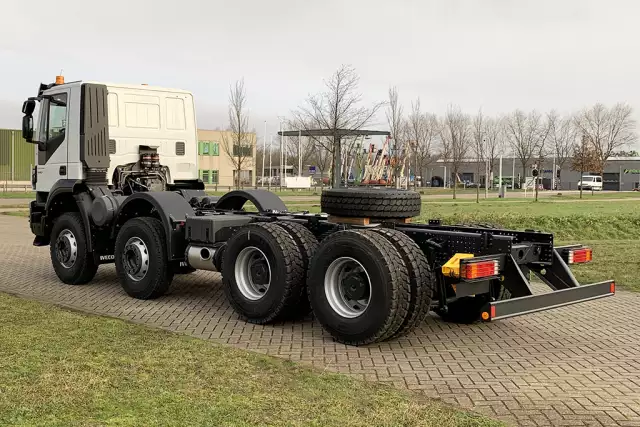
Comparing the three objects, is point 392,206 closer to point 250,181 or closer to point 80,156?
point 80,156

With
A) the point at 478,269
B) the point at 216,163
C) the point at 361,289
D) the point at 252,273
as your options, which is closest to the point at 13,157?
the point at 216,163

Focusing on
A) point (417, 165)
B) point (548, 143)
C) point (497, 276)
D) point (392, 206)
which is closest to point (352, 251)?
point (392, 206)

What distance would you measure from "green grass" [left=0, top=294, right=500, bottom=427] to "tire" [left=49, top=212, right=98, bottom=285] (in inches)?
127

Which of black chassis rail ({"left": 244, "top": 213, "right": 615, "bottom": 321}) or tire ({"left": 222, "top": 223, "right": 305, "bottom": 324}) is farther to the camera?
tire ({"left": 222, "top": 223, "right": 305, "bottom": 324})

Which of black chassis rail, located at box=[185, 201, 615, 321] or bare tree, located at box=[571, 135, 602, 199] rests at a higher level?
bare tree, located at box=[571, 135, 602, 199]

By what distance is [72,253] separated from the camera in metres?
9.63

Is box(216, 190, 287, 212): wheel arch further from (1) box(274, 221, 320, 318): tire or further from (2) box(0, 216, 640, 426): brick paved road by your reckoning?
(1) box(274, 221, 320, 318): tire

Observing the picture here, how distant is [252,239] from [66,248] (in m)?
4.09

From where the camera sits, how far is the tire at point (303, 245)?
22.4 ft

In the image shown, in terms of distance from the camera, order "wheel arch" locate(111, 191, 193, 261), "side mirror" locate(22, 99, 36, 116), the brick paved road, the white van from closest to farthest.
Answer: the brick paved road
"wheel arch" locate(111, 191, 193, 261)
"side mirror" locate(22, 99, 36, 116)
the white van

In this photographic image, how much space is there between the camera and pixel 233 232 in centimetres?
764

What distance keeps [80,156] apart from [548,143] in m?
53.3

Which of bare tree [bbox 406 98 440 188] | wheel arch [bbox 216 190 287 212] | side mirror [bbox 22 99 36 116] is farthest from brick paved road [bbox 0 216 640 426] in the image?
bare tree [bbox 406 98 440 188]

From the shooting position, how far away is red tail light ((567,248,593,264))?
6.63 m
